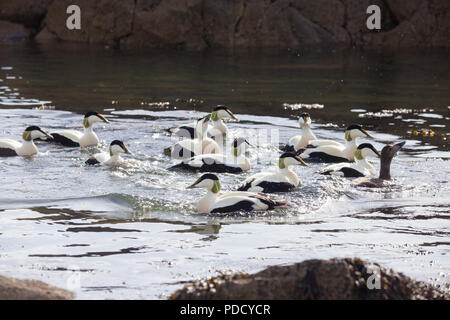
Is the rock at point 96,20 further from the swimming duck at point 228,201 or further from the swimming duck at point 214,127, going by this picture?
the swimming duck at point 228,201

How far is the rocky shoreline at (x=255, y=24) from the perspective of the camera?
84.9 ft

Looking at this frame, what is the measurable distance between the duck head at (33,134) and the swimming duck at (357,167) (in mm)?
4311

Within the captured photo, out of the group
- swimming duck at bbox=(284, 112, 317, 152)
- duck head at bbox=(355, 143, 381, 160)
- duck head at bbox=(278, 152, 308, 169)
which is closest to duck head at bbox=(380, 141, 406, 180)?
duck head at bbox=(355, 143, 381, 160)

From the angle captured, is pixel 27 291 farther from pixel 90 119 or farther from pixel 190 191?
pixel 90 119

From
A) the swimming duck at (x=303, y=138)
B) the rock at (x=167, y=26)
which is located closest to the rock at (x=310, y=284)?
the swimming duck at (x=303, y=138)

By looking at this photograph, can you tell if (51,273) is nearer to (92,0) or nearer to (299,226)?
(299,226)

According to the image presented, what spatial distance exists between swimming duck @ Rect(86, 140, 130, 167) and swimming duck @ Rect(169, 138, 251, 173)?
726 millimetres

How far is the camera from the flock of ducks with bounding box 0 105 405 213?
8.95 m

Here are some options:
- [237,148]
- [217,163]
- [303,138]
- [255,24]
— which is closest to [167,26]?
[255,24]

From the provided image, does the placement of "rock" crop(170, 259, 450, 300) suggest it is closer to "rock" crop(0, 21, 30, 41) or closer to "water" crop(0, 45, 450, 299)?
"water" crop(0, 45, 450, 299)

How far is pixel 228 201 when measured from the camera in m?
8.73

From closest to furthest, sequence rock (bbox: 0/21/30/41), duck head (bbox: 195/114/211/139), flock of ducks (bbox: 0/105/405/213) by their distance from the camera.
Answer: flock of ducks (bbox: 0/105/405/213) → duck head (bbox: 195/114/211/139) → rock (bbox: 0/21/30/41)

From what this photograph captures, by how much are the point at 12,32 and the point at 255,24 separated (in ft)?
28.5

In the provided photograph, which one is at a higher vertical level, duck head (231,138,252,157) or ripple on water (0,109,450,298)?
duck head (231,138,252,157)
